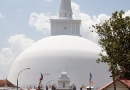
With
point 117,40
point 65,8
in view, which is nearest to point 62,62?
point 65,8

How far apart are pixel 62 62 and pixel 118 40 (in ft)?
248

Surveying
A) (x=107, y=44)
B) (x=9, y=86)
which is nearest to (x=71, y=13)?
(x=9, y=86)

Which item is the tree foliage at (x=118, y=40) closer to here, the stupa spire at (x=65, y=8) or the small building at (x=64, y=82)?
the small building at (x=64, y=82)

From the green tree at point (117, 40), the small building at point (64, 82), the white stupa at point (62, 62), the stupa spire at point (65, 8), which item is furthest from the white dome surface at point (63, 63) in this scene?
the green tree at point (117, 40)

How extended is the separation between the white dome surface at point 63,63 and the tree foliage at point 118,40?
73473mm

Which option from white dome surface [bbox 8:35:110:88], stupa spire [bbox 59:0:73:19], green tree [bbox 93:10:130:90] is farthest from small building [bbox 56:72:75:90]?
green tree [bbox 93:10:130:90]

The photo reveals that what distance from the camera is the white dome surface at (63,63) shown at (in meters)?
115

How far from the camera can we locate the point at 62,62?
115 meters

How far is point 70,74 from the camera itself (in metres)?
116

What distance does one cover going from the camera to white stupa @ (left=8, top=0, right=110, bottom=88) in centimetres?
11462

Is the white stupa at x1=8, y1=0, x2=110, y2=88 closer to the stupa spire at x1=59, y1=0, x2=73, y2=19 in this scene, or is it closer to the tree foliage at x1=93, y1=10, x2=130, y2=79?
the stupa spire at x1=59, y1=0, x2=73, y2=19

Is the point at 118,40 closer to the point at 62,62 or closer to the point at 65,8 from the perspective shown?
the point at 62,62

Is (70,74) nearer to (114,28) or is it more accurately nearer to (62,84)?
(62,84)

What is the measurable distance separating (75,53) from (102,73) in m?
9.54
